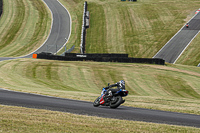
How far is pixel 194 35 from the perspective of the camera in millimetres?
65250

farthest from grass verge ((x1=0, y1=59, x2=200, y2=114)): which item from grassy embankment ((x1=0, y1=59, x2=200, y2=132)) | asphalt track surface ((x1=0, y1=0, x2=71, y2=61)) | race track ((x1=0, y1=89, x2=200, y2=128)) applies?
asphalt track surface ((x1=0, y1=0, x2=71, y2=61))

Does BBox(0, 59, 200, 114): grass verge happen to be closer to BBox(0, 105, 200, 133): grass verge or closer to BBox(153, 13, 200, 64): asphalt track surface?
BBox(153, 13, 200, 64): asphalt track surface

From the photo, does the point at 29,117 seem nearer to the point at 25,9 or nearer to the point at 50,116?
the point at 50,116

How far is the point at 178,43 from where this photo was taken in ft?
202

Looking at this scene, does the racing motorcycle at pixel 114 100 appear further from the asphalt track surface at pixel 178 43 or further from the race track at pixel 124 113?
the asphalt track surface at pixel 178 43

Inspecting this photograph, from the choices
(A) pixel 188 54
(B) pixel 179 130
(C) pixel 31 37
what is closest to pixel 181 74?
(A) pixel 188 54

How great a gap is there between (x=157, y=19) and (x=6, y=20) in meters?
39.1

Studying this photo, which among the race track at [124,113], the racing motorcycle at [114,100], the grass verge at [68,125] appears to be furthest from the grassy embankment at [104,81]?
the grass verge at [68,125]

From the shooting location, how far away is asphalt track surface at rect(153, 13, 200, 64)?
5627 centimetres

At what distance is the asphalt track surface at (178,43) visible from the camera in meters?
56.3

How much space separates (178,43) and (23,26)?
37.5 meters

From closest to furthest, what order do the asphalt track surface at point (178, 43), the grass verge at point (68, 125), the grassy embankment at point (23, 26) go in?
1. the grass verge at point (68, 125)
2. the asphalt track surface at point (178, 43)
3. the grassy embankment at point (23, 26)

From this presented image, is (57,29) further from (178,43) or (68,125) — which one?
(68,125)

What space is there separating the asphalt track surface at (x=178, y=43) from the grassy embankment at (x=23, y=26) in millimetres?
26982
